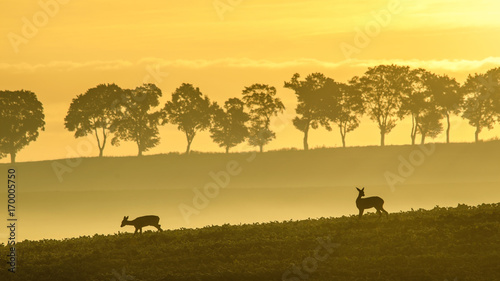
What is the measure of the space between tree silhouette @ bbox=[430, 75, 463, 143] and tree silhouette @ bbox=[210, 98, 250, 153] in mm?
33210

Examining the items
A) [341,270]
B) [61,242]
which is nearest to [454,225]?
[341,270]

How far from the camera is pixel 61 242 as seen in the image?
42.3m

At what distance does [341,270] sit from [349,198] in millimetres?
67334

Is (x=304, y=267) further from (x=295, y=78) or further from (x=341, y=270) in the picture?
(x=295, y=78)

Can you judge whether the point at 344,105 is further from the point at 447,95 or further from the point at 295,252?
the point at 295,252

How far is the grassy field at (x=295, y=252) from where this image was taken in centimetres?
→ 3328

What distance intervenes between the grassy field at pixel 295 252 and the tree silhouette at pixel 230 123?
113 metres

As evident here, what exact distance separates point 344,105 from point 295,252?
11556 cm

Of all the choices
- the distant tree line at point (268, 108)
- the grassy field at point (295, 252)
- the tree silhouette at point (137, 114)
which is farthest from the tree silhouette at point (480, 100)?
the grassy field at point (295, 252)

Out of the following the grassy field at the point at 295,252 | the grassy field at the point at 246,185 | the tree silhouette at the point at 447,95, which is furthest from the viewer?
the tree silhouette at the point at 447,95

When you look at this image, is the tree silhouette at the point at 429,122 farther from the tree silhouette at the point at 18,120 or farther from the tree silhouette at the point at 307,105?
the tree silhouette at the point at 18,120

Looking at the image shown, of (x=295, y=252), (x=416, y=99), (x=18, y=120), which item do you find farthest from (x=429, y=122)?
(x=295, y=252)

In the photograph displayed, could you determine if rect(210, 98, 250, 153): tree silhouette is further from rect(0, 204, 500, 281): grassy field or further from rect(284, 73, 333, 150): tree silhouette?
rect(0, 204, 500, 281): grassy field

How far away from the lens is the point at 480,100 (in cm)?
14925
